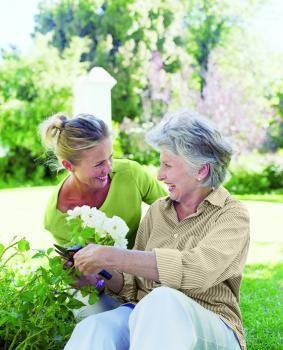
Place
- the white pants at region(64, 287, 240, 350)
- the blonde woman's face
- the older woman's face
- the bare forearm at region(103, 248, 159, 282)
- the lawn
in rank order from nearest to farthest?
the white pants at region(64, 287, 240, 350), the bare forearm at region(103, 248, 159, 282), the older woman's face, the blonde woman's face, the lawn

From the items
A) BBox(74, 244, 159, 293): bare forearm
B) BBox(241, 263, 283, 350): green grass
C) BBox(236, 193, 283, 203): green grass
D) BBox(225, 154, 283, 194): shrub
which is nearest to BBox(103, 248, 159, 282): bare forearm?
BBox(74, 244, 159, 293): bare forearm

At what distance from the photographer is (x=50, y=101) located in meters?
15.8

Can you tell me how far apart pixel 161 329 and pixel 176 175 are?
670 millimetres

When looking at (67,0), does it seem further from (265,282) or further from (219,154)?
(219,154)

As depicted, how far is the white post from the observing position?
510 cm

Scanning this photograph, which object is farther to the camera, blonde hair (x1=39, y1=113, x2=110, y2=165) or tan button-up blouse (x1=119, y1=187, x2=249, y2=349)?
blonde hair (x1=39, y1=113, x2=110, y2=165)

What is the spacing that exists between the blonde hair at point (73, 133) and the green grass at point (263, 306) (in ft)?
4.96

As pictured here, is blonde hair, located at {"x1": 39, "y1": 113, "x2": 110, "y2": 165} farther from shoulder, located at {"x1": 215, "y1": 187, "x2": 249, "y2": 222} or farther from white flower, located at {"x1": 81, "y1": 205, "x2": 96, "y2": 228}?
shoulder, located at {"x1": 215, "y1": 187, "x2": 249, "y2": 222}

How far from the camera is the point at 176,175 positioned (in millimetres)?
2518

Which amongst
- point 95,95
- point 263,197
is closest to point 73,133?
point 95,95

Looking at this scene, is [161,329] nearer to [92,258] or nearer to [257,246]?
[92,258]

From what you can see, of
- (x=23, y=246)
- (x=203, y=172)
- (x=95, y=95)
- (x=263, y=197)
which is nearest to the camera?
(x=23, y=246)

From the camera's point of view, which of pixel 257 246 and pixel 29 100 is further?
pixel 29 100

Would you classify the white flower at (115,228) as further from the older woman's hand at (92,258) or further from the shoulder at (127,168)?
the shoulder at (127,168)
